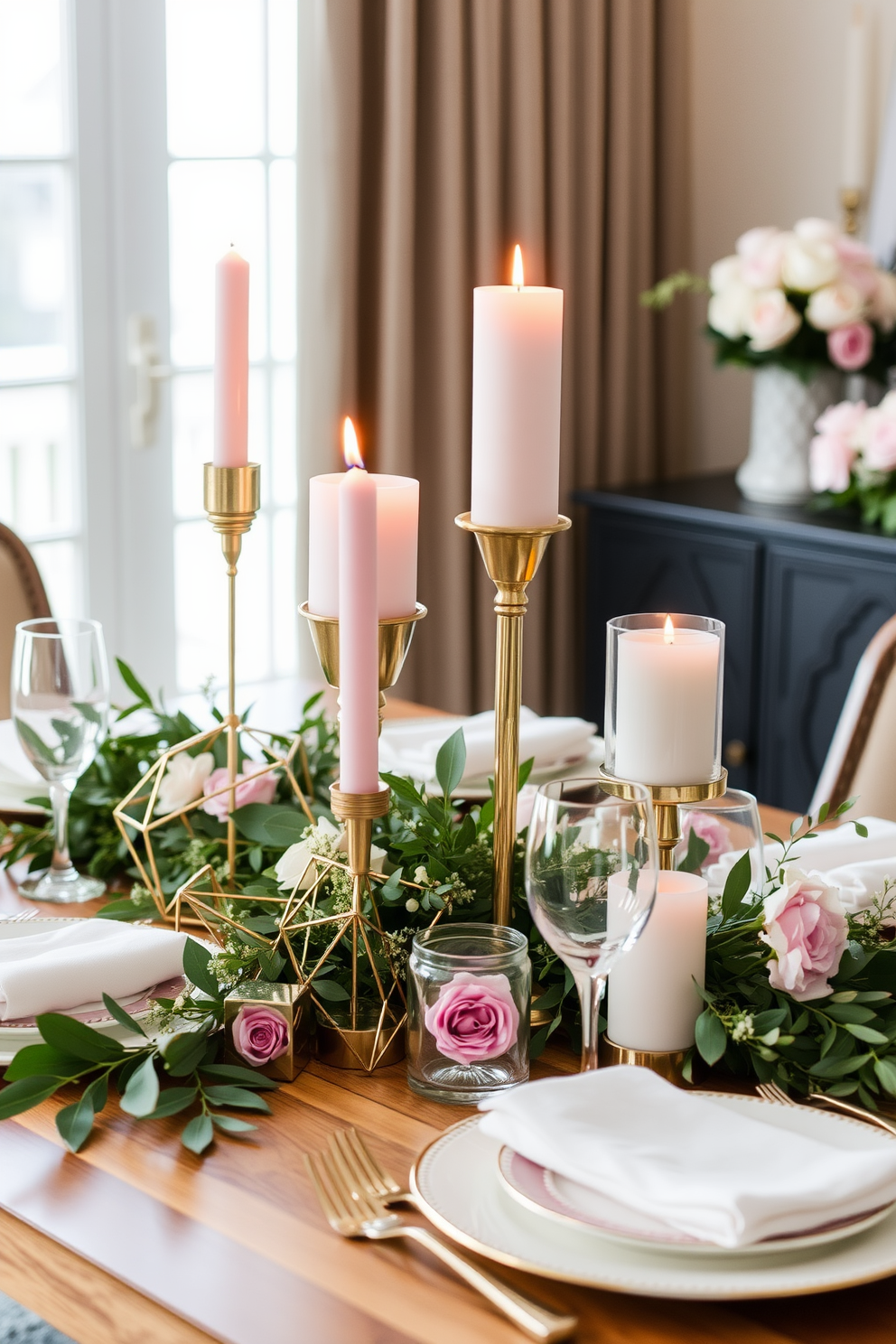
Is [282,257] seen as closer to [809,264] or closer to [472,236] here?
[472,236]

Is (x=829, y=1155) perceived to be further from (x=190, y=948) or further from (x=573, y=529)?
(x=573, y=529)

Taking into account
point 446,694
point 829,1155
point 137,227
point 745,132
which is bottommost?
point 446,694

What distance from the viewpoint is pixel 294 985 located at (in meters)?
0.96

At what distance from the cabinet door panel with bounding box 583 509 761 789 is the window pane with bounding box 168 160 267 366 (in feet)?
2.77

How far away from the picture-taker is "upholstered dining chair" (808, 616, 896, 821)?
5.43 ft

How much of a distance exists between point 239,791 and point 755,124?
2.62 m

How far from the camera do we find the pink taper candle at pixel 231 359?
1075mm

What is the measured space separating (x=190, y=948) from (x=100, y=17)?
2.17 m

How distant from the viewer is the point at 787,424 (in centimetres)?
289

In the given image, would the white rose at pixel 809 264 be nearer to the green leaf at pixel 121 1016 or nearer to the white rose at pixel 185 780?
the white rose at pixel 185 780

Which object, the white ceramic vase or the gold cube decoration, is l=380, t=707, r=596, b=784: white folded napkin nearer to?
the gold cube decoration

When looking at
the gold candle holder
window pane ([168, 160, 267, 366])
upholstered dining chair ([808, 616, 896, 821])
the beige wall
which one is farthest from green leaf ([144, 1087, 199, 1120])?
the beige wall

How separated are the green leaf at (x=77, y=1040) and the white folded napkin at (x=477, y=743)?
1.86ft

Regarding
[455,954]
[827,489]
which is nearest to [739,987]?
[455,954]
